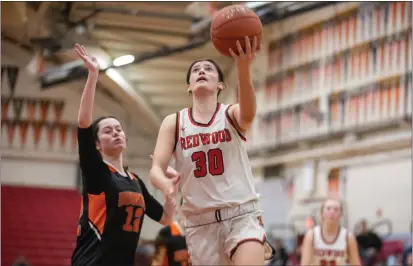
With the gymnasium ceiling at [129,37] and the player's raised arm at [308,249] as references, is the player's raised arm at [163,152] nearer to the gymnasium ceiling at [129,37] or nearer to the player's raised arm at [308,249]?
the player's raised arm at [308,249]

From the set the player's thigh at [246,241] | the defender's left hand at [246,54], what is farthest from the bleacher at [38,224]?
the defender's left hand at [246,54]

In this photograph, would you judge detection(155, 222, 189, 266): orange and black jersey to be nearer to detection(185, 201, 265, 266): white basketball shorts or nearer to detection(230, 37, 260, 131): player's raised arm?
detection(185, 201, 265, 266): white basketball shorts

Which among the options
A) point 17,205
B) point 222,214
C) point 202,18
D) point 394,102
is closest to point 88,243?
point 222,214

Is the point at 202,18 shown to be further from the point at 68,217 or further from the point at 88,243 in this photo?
the point at 88,243

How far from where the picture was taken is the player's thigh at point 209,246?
14.6 ft

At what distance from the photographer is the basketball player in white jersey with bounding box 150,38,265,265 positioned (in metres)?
4.35

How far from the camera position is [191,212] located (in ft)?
14.9

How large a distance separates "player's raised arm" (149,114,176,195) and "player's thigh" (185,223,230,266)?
431 mm

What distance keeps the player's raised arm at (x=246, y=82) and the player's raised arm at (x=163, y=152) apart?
1.52 feet

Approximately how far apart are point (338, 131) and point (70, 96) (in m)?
9.56

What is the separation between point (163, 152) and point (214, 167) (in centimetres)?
32

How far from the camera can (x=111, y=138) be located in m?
5.00

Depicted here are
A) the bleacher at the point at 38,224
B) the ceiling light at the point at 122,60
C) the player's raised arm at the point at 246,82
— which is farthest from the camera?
the bleacher at the point at 38,224

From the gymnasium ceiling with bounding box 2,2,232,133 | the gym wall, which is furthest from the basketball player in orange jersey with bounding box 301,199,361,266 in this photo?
the gymnasium ceiling with bounding box 2,2,232,133
